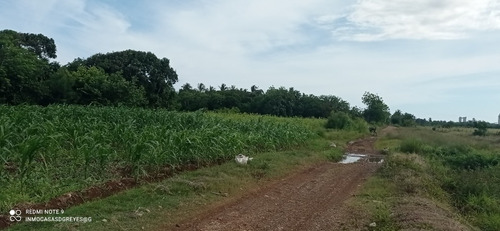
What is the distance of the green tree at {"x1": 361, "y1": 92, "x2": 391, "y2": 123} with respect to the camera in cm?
8406

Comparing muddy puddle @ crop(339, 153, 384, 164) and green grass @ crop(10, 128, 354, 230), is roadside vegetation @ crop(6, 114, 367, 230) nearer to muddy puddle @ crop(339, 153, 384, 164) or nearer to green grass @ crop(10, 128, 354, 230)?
green grass @ crop(10, 128, 354, 230)

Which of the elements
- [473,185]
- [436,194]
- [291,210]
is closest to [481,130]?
[473,185]

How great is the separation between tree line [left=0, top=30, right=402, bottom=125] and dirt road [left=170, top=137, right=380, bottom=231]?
21.5 meters

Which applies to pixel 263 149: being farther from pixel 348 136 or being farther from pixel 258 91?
pixel 258 91

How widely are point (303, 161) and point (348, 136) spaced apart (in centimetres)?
1976

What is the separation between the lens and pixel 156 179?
943 cm

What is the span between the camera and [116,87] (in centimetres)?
3438

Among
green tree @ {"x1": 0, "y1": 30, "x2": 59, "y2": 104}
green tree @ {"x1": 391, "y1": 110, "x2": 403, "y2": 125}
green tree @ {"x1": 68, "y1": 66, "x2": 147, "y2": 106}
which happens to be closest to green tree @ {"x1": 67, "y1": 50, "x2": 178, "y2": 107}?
green tree @ {"x1": 68, "y1": 66, "x2": 147, "y2": 106}

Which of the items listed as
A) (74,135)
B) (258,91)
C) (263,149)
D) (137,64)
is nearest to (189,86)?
(258,91)

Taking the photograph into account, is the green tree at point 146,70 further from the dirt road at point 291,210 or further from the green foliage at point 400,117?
the green foliage at point 400,117

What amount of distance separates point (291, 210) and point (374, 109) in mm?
79858

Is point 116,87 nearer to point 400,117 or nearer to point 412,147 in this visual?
point 412,147

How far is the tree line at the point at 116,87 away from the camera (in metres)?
30.6

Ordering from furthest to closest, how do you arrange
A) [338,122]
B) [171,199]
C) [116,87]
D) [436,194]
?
1. [338,122]
2. [116,87]
3. [436,194]
4. [171,199]
